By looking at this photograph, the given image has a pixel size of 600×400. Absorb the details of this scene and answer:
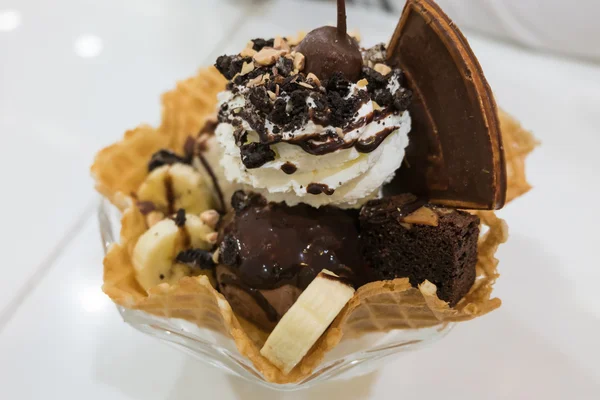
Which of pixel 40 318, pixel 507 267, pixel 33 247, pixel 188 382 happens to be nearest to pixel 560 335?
pixel 507 267

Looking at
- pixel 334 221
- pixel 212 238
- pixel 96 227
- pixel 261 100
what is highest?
pixel 261 100

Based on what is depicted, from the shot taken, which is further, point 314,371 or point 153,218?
point 153,218

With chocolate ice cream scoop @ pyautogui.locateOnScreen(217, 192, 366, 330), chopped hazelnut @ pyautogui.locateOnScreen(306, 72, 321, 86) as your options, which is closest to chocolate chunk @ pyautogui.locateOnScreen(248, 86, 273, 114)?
chopped hazelnut @ pyautogui.locateOnScreen(306, 72, 321, 86)

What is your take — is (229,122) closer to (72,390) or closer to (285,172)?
(285,172)

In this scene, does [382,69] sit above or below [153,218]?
above

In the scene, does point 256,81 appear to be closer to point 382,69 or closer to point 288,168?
point 288,168

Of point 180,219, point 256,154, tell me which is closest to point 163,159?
point 180,219

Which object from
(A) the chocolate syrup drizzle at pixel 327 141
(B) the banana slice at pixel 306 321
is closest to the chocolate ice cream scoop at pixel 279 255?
(B) the banana slice at pixel 306 321

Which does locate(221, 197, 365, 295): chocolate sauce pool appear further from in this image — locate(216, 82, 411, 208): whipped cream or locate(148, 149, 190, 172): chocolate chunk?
locate(148, 149, 190, 172): chocolate chunk
